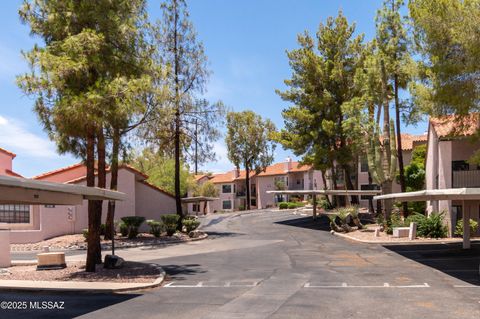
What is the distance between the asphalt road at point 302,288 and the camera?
433 inches

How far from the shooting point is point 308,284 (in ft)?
48.1

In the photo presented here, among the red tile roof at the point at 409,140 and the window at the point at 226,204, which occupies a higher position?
the red tile roof at the point at 409,140

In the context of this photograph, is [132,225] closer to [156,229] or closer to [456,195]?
[156,229]

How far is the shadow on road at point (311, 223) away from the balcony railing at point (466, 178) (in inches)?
427

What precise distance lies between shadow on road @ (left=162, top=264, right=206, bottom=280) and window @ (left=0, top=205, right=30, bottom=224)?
16757 millimetres

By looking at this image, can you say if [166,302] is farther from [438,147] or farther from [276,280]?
[438,147]

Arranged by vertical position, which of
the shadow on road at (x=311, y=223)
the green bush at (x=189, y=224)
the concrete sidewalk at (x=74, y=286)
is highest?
the green bush at (x=189, y=224)

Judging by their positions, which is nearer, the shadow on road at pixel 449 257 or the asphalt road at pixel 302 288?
the asphalt road at pixel 302 288

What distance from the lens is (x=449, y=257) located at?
→ 2103cm

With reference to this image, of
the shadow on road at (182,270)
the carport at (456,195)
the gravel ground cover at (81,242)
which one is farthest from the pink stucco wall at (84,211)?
the carport at (456,195)

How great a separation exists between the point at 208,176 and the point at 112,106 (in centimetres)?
7873

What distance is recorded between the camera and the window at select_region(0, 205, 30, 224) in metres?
31.7

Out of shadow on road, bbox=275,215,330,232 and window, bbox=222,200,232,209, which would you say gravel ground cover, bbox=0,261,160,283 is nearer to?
shadow on road, bbox=275,215,330,232

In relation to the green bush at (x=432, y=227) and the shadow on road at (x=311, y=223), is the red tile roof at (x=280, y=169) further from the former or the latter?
the green bush at (x=432, y=227)
